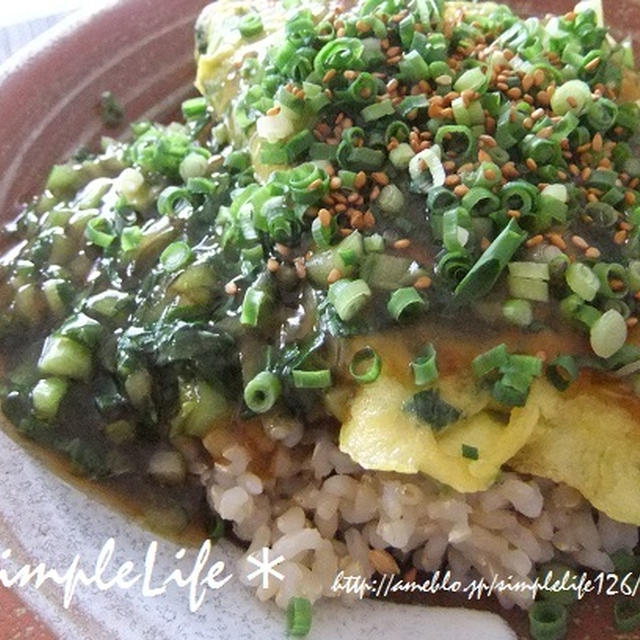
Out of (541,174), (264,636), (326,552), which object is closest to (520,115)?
(541,174)

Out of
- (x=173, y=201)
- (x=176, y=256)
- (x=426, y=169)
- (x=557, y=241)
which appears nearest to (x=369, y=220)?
(x=426, y=169)

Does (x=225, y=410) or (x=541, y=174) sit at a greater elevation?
(x=541, y=174)

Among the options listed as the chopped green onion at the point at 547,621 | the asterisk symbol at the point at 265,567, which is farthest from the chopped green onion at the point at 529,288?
the asterisk symbol at the point at 265,567

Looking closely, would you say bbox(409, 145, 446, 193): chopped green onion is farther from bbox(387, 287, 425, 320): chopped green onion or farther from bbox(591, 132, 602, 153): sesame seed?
bbox(591, 132, 602, 153): sesame seed

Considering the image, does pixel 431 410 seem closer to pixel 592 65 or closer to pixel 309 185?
pixel 309 185

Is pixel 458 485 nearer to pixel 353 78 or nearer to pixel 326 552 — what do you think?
pixel 326 552

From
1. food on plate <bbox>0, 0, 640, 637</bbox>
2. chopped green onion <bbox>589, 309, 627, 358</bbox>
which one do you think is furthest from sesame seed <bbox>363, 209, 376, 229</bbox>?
chopped green onion <bbox>589, 309, 627, 358</bbox>
